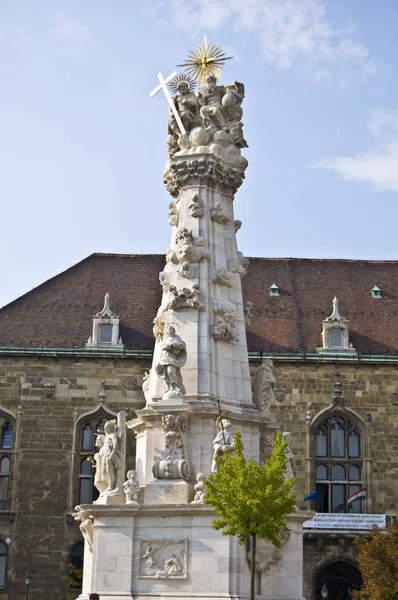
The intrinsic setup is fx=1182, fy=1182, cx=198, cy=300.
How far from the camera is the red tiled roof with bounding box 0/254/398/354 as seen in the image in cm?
4034

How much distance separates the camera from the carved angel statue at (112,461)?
72.8ft

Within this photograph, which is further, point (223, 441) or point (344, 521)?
point (344, 521)

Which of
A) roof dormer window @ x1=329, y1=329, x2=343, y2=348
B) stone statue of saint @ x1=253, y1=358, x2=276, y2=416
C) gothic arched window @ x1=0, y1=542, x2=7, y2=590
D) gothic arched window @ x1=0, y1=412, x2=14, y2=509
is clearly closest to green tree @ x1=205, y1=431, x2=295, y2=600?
stone statue of saint @ x1=253, y1=358, x2=276, y2=416

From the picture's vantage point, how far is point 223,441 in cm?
2164

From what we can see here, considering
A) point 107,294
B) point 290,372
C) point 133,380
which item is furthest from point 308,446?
point 107,294

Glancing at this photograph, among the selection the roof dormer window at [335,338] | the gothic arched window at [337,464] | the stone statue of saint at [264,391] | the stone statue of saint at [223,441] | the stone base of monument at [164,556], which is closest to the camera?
the stone base of monument at [164,556]

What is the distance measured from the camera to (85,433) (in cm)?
3909

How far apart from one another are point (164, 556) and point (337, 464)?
18265 mm

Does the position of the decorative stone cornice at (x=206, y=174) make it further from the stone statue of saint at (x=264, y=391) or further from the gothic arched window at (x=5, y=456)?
the gothic arched window at (x=5, y=456)

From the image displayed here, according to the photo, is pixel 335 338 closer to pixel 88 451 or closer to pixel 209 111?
pixel 88 451

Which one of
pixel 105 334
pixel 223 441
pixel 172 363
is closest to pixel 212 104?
pixel 172 363

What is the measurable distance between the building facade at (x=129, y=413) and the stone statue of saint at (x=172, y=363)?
15.1 m

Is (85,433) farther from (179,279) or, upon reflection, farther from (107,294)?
(179,279)

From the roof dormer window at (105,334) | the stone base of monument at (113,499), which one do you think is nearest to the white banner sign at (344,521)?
the roof dormer window at (105,334)
